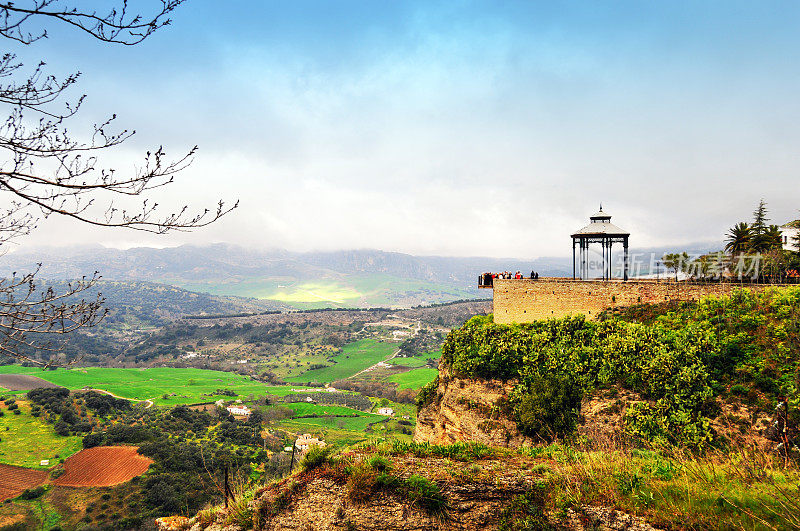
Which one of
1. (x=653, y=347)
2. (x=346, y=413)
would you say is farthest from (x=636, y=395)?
(x=346, y=413)

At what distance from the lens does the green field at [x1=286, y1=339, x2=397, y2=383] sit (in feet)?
395

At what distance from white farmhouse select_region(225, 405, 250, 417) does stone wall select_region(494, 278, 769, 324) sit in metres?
64.6

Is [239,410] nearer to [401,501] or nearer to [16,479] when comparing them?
[16,479]

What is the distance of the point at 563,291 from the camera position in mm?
20594

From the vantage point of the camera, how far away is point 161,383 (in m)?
98.8

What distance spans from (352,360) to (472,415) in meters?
124

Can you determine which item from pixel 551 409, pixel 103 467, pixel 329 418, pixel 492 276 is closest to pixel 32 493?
pixel 103 467

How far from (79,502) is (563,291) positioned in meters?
44.9

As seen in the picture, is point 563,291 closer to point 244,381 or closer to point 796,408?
point 796,408

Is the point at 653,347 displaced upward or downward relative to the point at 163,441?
upward

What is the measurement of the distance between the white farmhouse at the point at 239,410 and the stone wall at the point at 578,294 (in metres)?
64.6

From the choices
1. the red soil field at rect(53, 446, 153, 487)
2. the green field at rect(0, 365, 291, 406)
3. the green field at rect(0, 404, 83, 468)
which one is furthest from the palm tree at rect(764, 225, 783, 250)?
the green field at rect(0, 365, 291, 406)

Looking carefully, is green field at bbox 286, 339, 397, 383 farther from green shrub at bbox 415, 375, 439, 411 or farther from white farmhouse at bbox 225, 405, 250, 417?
green shrub at bbox 415, 375, 439, 411

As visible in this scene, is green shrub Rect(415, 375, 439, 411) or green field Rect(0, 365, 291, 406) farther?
green field Rect(0, 365, 291, 406)
